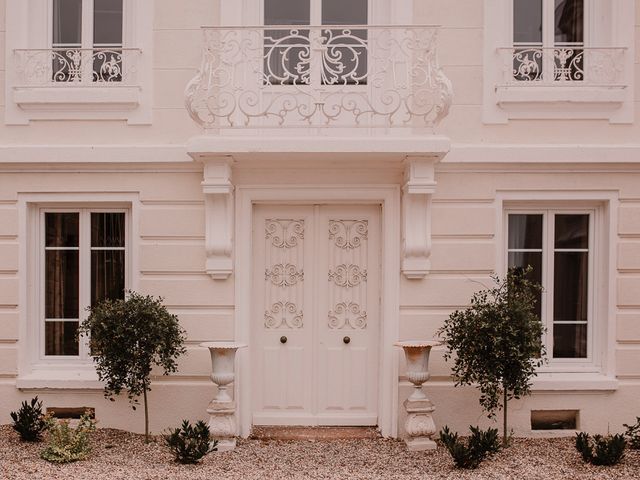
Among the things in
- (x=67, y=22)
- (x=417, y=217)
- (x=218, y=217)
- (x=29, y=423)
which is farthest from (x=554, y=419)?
(x=67, y=22)

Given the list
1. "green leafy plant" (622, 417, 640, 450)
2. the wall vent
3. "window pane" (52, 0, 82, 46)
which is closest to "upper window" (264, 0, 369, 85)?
"window pane" (52, 0, 82, 46)

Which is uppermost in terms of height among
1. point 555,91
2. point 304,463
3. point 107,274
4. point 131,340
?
point 555,91

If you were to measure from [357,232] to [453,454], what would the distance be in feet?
9.35

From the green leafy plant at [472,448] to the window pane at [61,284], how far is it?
15.1 ft

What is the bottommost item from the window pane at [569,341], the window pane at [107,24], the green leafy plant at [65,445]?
the green leafy plant at [65,445]

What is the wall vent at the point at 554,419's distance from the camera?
8.71 meters

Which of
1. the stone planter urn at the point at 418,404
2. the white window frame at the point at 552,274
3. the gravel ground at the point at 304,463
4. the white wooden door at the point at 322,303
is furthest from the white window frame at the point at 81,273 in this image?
the white window frame at the point at 552,274

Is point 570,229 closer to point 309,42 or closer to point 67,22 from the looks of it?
point 309,42

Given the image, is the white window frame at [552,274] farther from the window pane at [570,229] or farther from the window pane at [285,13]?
the window pane at [285,13]

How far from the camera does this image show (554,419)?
28.8 feet

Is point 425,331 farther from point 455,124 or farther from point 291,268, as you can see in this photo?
point 455,124

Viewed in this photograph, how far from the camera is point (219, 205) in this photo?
8.48 metres

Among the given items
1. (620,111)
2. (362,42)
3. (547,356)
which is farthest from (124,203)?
(620,111)

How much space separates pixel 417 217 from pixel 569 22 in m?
3.03
